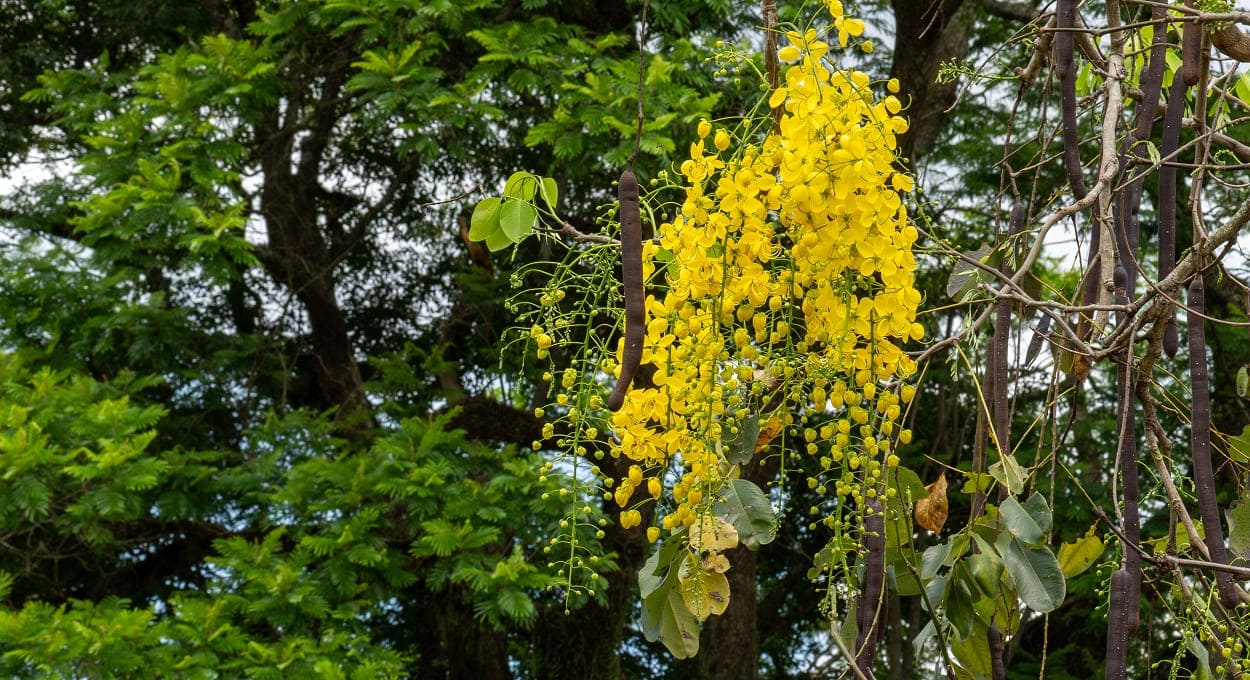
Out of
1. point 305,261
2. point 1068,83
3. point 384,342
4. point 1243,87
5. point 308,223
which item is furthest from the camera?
point 384,342

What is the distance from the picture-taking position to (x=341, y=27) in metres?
3.54

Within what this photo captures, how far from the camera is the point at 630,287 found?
2.93ft

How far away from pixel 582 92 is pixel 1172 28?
81.9 inches

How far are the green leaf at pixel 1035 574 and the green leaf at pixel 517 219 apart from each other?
53cm

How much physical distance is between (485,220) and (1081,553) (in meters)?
0.74

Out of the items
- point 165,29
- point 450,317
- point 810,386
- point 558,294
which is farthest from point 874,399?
point 165,29

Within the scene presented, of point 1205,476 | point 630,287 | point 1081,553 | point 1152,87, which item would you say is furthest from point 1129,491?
point 630,287

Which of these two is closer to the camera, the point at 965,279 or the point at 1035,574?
the point at 1035,574

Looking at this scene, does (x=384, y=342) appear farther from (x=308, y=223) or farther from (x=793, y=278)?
(x=793, y=278)

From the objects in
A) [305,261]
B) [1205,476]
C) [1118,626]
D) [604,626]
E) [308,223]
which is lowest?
[1118,626]

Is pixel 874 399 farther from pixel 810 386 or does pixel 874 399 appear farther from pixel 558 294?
pixel 558 294

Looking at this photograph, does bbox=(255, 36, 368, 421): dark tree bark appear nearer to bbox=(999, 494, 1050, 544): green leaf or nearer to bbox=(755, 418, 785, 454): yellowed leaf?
bbox=(755, 418, 785, 454): yellowed leaf

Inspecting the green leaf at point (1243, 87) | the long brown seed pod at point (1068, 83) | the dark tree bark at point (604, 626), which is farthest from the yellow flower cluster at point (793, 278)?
the dark tree bark at point (604, 626)

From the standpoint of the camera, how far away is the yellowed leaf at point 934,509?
1206 millimetres
